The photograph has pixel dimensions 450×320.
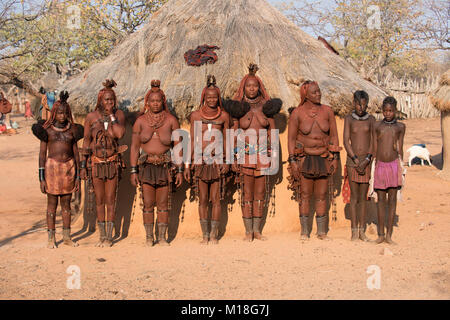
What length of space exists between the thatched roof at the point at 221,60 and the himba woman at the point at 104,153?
517 mm

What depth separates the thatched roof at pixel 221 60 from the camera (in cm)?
587

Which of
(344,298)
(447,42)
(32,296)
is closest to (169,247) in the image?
(32,296)

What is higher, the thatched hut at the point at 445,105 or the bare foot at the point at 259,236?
the thatched hut at the point at 445,105

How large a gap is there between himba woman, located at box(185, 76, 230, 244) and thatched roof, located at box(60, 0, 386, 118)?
52 centimetres

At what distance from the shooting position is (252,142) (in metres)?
5.30

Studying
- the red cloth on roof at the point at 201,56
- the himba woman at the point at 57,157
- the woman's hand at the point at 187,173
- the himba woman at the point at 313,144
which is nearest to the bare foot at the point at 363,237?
the himba woman at the point at 313,144

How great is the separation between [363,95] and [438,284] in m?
2.06

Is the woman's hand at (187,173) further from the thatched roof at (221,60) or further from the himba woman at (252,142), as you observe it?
the thatched roof at (221,60)

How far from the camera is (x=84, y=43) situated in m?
20.4

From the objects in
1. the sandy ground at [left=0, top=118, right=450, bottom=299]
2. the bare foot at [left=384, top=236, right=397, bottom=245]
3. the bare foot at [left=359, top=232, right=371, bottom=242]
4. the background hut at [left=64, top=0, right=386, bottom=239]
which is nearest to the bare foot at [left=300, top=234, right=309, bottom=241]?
the sandy ground at [left=0, top=118, right=450, bottom=299]

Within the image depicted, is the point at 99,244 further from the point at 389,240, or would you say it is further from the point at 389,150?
the point at 389,150

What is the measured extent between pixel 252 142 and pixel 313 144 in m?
0.66
